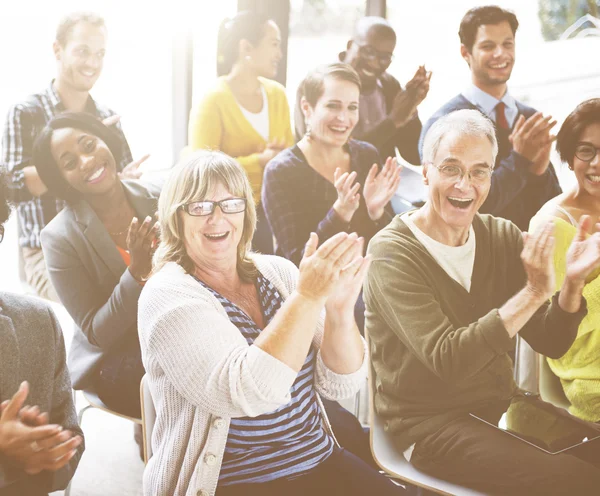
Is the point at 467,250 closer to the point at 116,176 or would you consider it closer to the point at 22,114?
the point at 116,176

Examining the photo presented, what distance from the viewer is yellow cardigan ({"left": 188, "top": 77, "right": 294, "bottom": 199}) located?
2.24 m

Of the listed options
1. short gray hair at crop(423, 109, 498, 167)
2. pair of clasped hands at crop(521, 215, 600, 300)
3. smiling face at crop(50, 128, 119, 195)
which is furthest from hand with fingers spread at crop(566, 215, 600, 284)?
smiling face at crop(50, 128, 119, 195)

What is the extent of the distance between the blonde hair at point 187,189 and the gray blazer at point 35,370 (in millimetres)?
317

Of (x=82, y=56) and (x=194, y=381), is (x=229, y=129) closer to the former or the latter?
(x=82, y=56)

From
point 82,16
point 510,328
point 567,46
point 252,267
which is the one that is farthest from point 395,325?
point 82,16

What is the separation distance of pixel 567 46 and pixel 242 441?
5.31ft

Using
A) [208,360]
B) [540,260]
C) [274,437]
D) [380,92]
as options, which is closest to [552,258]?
[540,260]

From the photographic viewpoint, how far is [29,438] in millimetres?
1609

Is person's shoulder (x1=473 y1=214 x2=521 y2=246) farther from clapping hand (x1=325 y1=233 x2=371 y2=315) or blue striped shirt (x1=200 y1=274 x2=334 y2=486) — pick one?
blue striped shirt (x1=200 y1=274 x2=334 y2=486)

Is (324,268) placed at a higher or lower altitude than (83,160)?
lower

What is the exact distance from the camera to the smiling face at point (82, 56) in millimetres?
1983

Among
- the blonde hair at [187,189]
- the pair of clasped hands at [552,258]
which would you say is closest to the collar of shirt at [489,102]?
the pair of clasped hands at [552,258]

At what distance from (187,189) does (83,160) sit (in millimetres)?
395

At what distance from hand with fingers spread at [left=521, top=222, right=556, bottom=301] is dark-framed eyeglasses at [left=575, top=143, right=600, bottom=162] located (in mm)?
230
